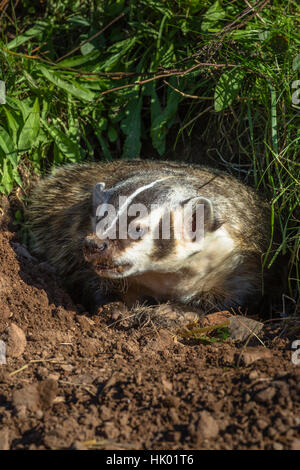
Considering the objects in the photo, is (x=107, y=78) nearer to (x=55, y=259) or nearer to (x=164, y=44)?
(x=164, y=44)

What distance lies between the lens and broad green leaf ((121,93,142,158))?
3586 mm

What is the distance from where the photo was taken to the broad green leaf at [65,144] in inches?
134

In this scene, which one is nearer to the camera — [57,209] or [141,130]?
[57,209]

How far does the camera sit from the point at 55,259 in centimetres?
319

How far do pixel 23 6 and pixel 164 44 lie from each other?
3.47 ft

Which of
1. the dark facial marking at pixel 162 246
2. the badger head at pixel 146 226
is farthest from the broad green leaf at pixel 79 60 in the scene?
the dark facial marking at pixel 162 246

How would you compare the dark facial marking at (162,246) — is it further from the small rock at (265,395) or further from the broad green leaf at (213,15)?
the broad green leaf at (213,15)

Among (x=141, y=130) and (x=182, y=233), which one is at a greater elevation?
(x=141, y=130)

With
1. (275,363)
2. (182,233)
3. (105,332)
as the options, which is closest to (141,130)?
(182,233)

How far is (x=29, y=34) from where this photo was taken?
11.6 ft

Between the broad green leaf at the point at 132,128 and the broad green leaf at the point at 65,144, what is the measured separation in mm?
340

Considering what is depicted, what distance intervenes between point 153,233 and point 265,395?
1014mm

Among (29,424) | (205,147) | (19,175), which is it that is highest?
(205,147)

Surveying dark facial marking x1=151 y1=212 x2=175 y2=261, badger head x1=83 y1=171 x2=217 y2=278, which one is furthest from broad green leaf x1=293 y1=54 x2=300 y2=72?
dark facial marking x1=151 y1=212 x2=175 y2=261
